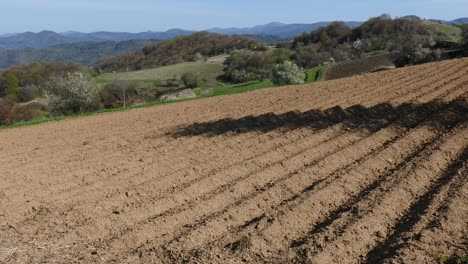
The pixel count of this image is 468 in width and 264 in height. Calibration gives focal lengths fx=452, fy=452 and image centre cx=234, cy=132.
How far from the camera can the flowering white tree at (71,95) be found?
31.5 meters

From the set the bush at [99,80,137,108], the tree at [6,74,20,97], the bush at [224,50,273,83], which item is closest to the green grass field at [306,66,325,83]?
the bush at [99,80,137,108]

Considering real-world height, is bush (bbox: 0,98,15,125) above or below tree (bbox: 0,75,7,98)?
above

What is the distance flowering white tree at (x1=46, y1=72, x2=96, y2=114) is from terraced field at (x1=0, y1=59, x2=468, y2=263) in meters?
16.9

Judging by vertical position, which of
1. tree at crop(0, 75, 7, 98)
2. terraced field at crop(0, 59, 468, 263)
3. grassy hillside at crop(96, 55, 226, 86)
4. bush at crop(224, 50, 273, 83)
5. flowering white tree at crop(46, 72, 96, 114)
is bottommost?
tree at crop(0, 75, 7, 98)

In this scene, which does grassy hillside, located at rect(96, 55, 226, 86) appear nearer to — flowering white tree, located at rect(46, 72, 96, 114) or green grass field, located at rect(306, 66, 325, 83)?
green grass field, located at rect(306, 66, 325, 83)

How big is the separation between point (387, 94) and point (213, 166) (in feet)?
33.5

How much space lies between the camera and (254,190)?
28.7ft

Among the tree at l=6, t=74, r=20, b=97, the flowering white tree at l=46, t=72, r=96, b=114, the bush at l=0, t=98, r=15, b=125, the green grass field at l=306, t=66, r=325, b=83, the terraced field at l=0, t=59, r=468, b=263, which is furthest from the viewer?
the tree at l=6, t=74, r=20, b=97

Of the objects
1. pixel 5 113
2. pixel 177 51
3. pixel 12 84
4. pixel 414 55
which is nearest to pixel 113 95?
pixel 5 113

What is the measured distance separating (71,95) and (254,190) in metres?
26.0

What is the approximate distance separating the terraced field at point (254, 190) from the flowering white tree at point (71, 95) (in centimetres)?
1688

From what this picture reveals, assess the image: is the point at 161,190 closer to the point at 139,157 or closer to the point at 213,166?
the point at 213,166

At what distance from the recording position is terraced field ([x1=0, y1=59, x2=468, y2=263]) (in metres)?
6.56

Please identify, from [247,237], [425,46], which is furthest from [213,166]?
[425,46]
